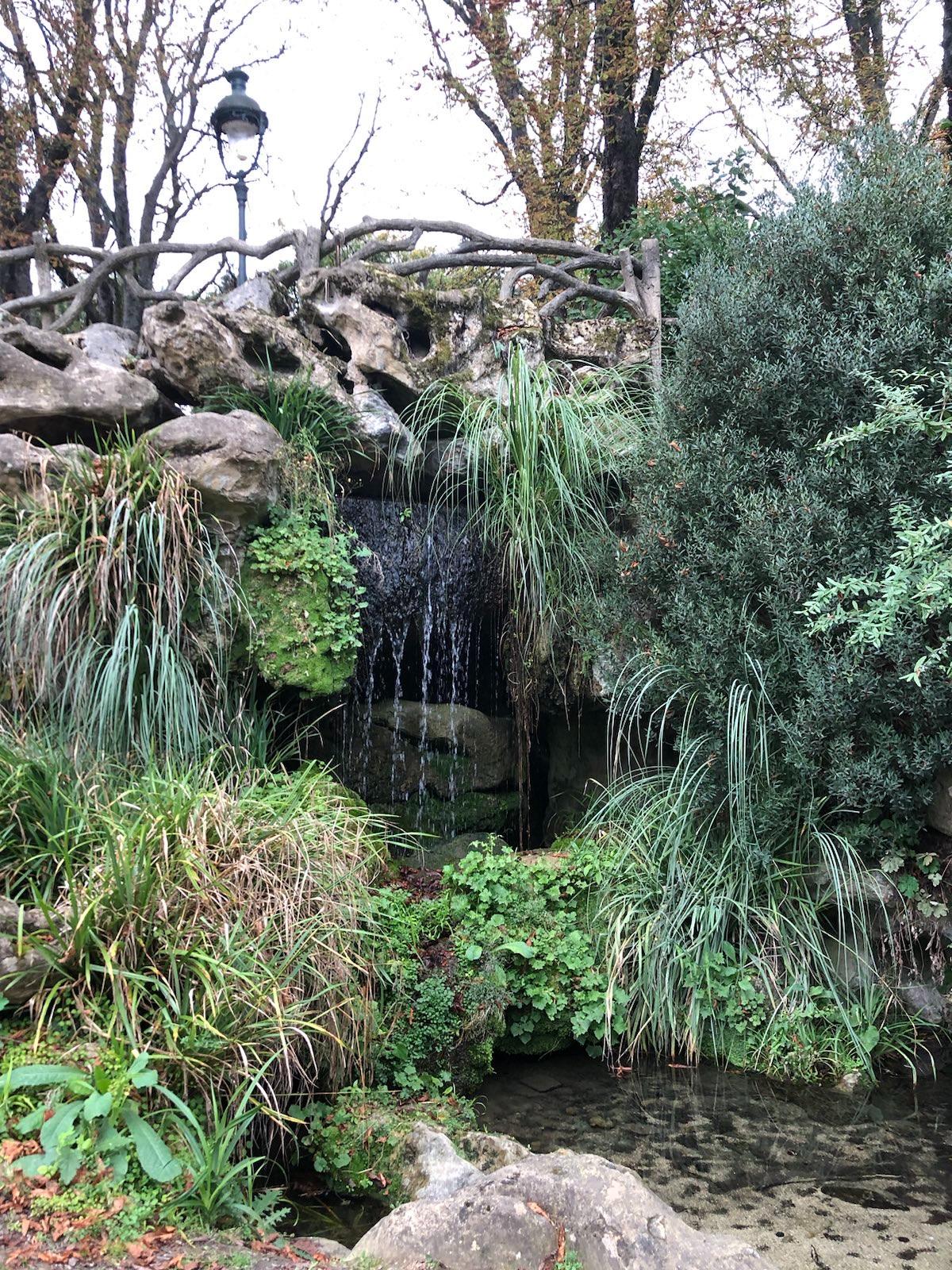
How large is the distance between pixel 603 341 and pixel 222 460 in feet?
10.9

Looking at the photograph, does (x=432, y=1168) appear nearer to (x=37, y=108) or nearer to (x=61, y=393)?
(x=61, y=393)

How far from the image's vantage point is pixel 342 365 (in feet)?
19.6

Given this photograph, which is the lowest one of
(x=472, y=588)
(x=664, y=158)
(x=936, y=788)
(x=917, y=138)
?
(x=936, y=788)

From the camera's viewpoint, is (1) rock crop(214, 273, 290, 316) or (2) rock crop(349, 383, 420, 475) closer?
(2) rock crop(349, 383, 420, 475)

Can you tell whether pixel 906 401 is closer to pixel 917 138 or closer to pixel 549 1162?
pixel 917 138

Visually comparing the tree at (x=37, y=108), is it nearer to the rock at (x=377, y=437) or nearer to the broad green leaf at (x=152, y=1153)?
the rock at (x=377, y=437)

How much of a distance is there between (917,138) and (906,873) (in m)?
3.71

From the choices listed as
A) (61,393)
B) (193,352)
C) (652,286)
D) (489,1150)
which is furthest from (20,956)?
(652,286)

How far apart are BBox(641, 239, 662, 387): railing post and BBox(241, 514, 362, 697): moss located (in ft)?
10.7

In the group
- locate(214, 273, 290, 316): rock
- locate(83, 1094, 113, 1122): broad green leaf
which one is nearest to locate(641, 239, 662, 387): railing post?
locate(214, 273, 290, 316): rock

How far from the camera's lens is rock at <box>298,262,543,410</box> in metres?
6.02

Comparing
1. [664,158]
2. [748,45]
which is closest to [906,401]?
[748,45]

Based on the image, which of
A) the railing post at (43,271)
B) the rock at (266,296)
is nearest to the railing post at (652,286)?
the rock at (266,296)

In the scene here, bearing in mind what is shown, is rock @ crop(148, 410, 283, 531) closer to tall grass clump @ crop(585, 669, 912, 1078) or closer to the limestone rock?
the limestone rock
